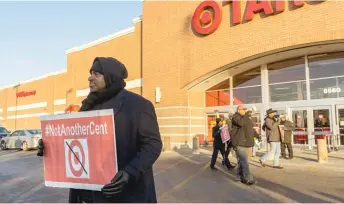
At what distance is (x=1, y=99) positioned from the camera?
4831cm

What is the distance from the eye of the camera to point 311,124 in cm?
1708

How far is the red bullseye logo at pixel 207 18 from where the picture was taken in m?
18.6

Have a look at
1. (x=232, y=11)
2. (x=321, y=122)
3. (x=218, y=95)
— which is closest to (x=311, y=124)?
(x=321, y=122)

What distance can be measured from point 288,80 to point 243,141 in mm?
11939

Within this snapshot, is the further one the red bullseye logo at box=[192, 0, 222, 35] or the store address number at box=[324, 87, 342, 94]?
the red bullseye logo at box=[192, 0, 222, 35]

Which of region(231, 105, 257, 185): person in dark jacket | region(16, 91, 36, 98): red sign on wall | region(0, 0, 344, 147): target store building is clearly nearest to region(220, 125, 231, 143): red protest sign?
region(231, 105, 257, 185): person in dark jacket

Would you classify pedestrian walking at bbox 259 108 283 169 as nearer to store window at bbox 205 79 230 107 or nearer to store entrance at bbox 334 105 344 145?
store entrance at bbox 334 105 344 145

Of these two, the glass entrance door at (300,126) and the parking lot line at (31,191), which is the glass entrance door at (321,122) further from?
the parking lot line at (31,191)

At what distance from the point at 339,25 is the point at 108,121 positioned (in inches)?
591

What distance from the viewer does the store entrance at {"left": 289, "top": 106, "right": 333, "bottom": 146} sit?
16547 millimetres

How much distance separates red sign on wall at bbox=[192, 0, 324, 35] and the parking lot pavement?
9.20 meters

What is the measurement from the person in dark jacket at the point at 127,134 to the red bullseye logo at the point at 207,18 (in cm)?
1700

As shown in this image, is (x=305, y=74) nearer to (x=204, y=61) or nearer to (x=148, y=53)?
(x=204, y=61)

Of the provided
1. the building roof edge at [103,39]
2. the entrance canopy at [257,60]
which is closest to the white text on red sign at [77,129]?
the entrance canopy at [257,60]
